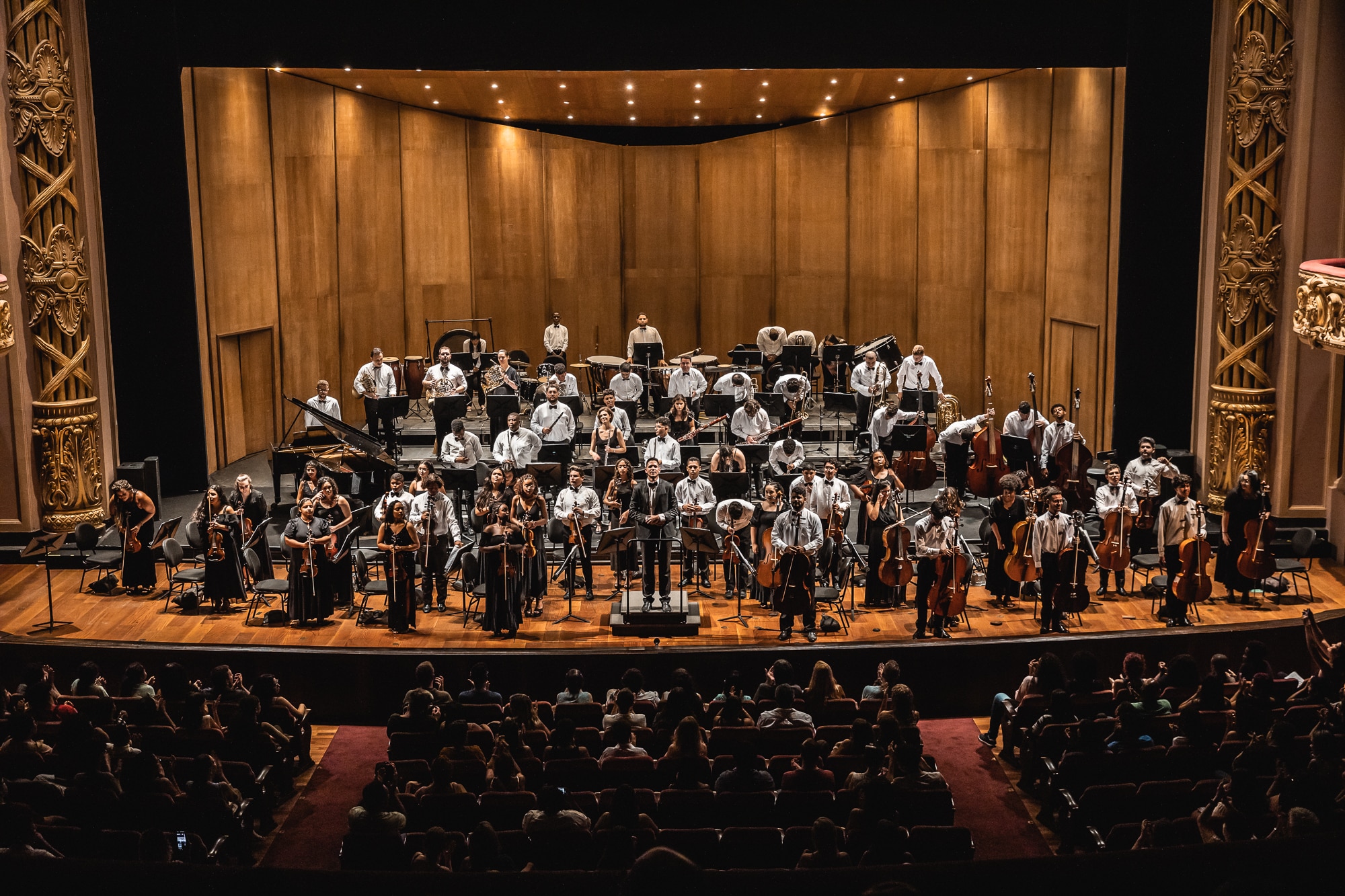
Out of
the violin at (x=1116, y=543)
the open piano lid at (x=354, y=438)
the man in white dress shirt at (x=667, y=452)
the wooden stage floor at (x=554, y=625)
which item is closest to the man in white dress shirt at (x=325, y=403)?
the open piano lid at (x=354, y=438)

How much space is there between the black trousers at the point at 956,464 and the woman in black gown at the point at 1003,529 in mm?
2063

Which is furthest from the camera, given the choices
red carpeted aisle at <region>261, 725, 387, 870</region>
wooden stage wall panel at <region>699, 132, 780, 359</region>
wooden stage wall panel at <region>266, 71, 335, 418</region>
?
wooden stage wall panel at <region>699, 132, 780, 359</region>

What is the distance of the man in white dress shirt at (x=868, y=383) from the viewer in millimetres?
15453

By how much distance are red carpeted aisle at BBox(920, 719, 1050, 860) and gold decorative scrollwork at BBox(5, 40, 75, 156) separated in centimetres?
1027

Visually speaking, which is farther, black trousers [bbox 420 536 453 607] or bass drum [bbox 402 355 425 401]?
bass drum [bbox 402 355 425 401]

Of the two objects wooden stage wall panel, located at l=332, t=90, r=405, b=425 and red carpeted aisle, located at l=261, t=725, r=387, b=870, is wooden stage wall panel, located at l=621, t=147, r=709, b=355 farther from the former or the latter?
red carpeted aisle, located at l=261, t=725, r=387, b=870

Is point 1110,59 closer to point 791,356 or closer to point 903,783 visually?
point 791,356

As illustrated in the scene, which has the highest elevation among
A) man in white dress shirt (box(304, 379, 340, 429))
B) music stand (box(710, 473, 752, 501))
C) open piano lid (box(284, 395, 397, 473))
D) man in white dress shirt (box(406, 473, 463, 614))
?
man in white dress shirt (box(304, 379, 340, 429))

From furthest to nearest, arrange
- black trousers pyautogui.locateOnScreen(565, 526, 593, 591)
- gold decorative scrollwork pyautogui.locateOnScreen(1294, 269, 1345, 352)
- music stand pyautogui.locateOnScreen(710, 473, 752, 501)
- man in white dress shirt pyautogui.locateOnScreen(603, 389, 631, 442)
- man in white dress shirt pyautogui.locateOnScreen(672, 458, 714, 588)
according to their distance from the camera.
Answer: man in white dress shirt pyautogui.locateOnScreen(603, 389, 631, 442) → black trousers pyautogui.locateOnScreen(565, 526, 593, 591) → man in white dress shirt pyautogui.locateOnScreen(672, 458, 714, 588) → music stand pyautogui.locateOnScreen(710, 473, 752, 501) → gold decorative scrollwork pyautogui.locateOnScreen(1294, 269, 1345, 352)

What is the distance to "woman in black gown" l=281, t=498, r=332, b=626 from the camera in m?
11.2

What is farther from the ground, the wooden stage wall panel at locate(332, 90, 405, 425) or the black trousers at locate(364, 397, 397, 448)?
the wooden stage wall panel at locate(332, 90, 405, 425)

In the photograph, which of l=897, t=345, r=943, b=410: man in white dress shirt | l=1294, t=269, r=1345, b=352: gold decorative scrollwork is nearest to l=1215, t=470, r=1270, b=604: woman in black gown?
l=1294, t=269, r=1345, b=352: gold decorative scrollwork

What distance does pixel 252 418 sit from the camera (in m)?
16.9

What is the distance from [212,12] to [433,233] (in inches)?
277
